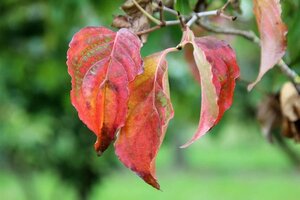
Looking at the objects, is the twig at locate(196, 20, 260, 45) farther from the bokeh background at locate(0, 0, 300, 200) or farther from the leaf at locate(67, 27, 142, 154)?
the leaf at locate(67, 27, 142, 154)

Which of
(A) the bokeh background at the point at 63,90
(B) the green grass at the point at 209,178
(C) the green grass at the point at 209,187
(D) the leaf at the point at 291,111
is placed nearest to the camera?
(D) the leaf at the point at 291,111

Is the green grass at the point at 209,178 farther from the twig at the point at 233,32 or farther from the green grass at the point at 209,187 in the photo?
the twig at the point at 233,32

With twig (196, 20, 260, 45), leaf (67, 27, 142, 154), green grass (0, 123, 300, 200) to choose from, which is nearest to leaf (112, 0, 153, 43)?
leaf (67, 27, 142, 154)

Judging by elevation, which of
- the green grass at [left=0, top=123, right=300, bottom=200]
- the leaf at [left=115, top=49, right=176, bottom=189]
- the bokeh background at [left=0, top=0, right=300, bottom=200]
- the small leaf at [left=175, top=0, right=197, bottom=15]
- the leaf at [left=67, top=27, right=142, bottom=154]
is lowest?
the green grass at [left=0, top=123, right=300, bottom=200]

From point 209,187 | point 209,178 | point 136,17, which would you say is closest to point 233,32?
point 136,17

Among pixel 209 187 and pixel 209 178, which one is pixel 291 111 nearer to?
pixel 209 187

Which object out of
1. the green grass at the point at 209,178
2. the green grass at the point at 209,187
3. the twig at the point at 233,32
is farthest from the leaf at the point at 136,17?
the green grass at the point at 209,187
